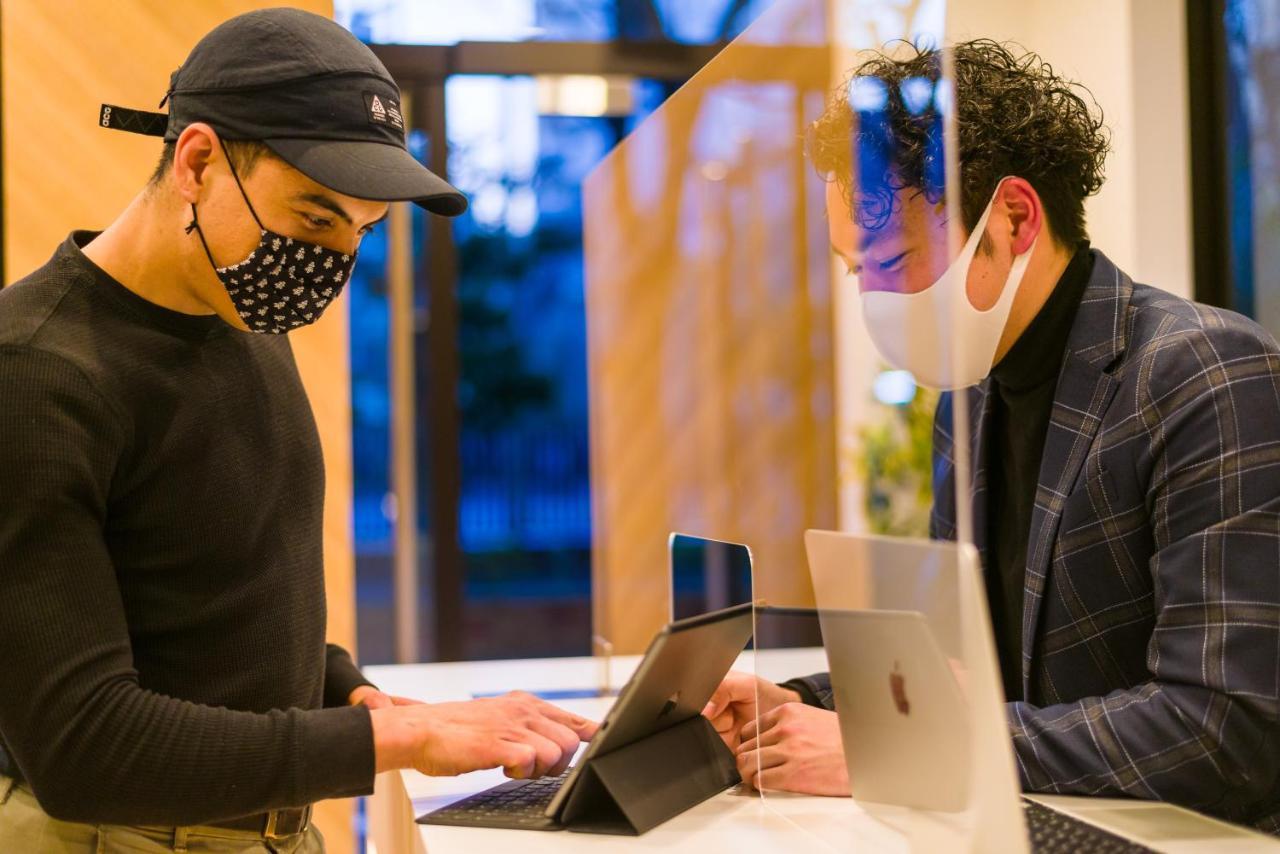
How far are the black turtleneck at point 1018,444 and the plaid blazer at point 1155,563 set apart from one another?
0.03 metres

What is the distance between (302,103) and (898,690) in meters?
0.76

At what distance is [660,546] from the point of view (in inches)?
84.4

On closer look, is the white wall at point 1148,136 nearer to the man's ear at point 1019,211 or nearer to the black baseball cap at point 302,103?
the man's ear at point 1019,211

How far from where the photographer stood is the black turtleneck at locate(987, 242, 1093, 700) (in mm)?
1380

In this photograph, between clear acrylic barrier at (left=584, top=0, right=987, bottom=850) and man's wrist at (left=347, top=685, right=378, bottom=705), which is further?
man's wrist at (left=347, top=685, right=378, bottom=705)

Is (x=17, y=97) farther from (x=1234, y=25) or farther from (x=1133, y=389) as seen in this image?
(x=1234, y=25)

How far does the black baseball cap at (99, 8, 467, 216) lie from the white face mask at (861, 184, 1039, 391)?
45cm

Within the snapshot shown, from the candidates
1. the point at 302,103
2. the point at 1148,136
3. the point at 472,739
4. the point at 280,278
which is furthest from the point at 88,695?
the point at 1148,136

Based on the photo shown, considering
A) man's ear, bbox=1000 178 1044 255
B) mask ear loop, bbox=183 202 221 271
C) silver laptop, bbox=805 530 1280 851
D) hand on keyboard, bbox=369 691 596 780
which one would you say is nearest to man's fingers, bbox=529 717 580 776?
hand on keyboard, bbox=369 691 596 780

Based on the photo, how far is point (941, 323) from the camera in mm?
962

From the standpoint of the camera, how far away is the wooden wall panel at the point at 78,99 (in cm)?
234

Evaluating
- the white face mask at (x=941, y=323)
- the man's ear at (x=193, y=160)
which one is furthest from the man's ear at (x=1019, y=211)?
the man's ear at (x=193, y=160)

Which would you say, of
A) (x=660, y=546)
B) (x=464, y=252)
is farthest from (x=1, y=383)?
(x=464, y=252)

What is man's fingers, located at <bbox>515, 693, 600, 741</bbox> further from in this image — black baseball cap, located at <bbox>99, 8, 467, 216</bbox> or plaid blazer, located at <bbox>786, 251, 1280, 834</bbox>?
black baseball cap, located at <bbox>99, 8, 467, 216</bbox>
